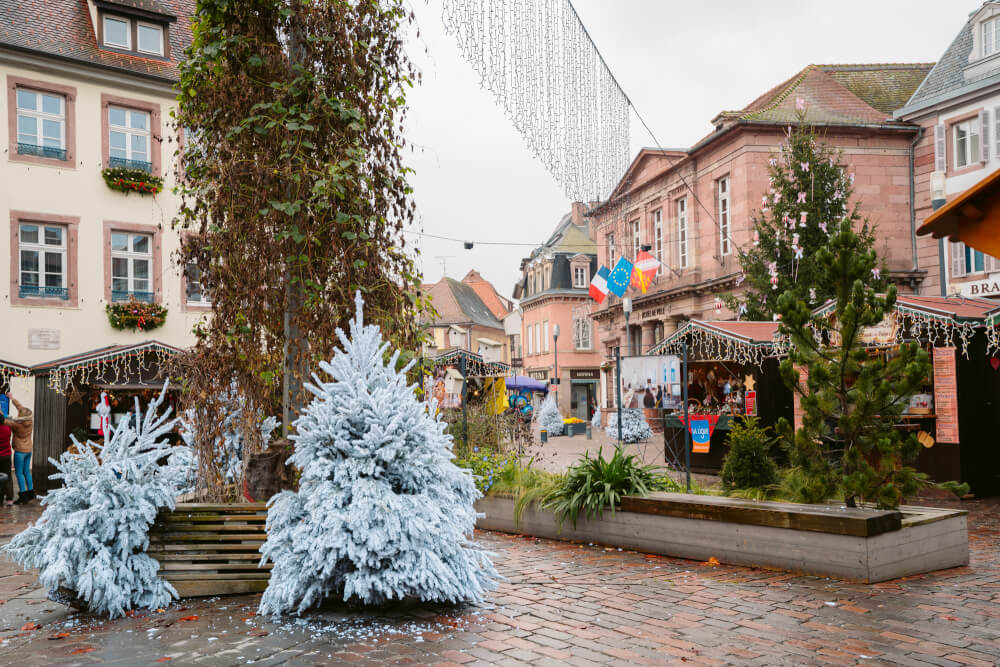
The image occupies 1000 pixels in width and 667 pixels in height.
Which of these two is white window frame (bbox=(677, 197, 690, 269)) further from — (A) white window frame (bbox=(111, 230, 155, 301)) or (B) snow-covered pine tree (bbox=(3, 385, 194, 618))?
(B) snow-covered pine tree (bbox=(3, 385, 194, 618))

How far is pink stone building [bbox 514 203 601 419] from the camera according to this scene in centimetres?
5888

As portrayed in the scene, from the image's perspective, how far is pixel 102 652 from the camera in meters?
4.98

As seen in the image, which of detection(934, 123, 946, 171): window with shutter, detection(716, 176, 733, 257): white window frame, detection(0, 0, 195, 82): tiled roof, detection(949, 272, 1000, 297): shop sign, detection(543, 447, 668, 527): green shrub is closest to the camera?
detection(543, 447, 668, 527): green shrub

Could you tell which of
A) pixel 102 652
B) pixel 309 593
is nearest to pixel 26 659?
pixel 102 652

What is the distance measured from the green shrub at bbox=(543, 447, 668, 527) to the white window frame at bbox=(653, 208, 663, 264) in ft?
86.5

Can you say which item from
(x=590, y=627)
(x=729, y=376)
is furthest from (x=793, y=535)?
(x=729, y=376)

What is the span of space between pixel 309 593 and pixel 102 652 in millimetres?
1228

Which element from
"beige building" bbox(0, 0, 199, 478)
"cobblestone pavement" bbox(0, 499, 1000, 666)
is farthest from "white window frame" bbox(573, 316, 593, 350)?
"cobblestone pavement" bbox(0, 499, 1000, 666)

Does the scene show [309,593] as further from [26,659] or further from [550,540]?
[550,540]

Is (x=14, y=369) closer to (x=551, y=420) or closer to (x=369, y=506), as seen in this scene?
(x=369, y=506)

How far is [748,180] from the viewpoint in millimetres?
28672

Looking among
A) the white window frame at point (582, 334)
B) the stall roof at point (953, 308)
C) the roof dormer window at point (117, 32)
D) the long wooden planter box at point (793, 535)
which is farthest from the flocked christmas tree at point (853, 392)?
the white window frame at point (582, 334)

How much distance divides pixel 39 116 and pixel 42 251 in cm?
306

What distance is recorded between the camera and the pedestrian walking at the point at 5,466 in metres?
14.1
